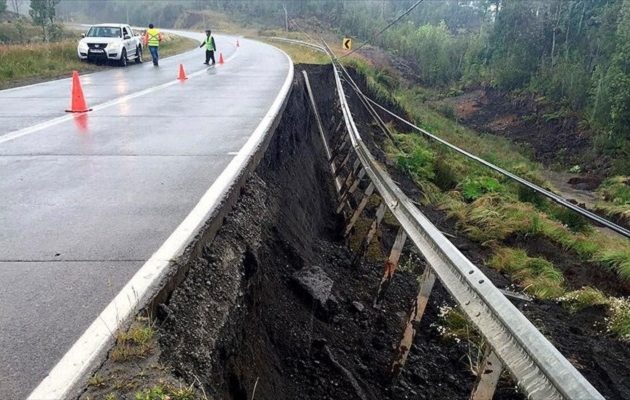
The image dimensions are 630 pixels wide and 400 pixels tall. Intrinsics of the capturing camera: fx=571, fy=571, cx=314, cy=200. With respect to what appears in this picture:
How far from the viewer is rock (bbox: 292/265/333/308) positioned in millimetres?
5148

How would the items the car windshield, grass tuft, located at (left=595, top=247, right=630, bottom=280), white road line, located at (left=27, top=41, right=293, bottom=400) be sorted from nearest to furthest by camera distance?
white road line, located at (left=27, top=41, right=293, bottom=400)
grass tuft, located at (left=595, top=247, right=630, bottom=280)
the car windshield

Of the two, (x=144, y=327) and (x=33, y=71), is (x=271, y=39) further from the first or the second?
(x=144, y=327)

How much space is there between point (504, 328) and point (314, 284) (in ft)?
7.75

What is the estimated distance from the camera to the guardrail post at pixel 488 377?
10.3 feet

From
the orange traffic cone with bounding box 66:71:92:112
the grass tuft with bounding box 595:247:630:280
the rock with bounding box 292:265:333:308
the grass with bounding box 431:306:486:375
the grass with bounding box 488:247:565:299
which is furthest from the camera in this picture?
the orange traffic cone with bounding box 66:71:92:112

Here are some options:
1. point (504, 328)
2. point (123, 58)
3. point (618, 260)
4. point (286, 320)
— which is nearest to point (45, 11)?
point (123, 58)

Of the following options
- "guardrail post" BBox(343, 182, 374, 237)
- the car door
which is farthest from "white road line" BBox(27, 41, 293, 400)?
the car door

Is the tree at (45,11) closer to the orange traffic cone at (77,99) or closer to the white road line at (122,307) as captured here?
the orange traffic cone at (77,99)

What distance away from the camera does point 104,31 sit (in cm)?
2403

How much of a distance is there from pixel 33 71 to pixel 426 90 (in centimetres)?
3554

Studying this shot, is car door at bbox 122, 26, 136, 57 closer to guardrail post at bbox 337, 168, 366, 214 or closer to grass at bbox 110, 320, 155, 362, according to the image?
guardrail post at bbox 337, 168, 366, 214

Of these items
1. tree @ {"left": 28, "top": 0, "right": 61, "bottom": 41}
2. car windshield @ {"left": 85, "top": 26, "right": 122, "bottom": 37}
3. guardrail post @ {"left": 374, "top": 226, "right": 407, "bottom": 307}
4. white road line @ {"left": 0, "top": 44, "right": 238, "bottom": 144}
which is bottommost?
guardrail post @ {"left": 374, "top": 226, "right": 407, "bottom": 307}

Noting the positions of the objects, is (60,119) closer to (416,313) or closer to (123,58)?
(416,313)

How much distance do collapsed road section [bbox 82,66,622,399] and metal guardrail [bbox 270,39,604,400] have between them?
882 mm
